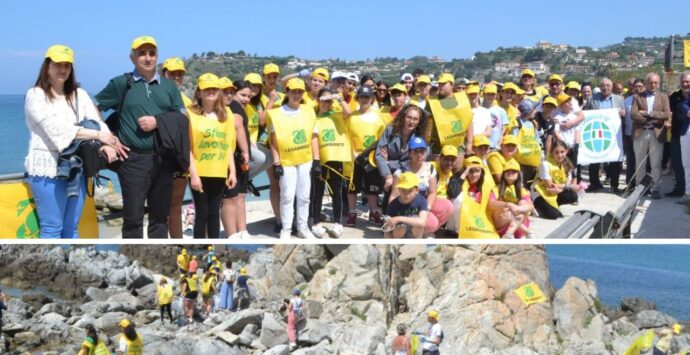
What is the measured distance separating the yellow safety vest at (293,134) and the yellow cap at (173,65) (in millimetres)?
839

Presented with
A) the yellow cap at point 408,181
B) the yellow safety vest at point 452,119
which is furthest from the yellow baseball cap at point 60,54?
the yellow safety vest at point 452,119

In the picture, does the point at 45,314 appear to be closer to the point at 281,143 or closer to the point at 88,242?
the point at 88,242

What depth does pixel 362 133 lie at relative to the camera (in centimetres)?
683

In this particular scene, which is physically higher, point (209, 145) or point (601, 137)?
point (209, 145)

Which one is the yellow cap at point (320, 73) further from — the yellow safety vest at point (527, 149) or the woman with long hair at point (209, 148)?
the yellow safety vest at point (527, 149)

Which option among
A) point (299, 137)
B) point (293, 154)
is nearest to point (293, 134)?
point (299, 137)

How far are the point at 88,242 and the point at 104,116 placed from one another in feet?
2.65

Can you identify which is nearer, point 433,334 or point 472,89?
point 433,334

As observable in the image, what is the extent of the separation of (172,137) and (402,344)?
6.19 ft

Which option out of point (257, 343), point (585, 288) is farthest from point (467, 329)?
point (257, 343)

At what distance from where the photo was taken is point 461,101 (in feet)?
22.9

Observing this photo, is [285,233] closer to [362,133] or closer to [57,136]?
[362,133]

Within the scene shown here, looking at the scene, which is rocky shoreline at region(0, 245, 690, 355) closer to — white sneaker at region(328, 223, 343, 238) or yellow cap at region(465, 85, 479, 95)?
white sneaker at region(328, 223, 343, 238)

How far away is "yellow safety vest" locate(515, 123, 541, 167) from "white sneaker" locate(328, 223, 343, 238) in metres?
2.10
